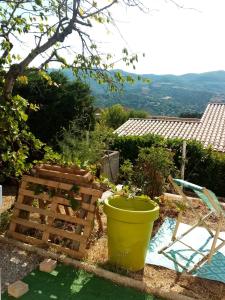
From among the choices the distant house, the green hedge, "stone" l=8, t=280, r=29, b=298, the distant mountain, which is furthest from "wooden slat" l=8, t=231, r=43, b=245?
the distant mountain

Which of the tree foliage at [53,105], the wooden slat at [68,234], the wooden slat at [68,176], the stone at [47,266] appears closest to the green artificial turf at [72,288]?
the stone at [47,266]

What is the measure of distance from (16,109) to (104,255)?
2593 mm

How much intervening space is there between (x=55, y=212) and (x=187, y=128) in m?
22.6

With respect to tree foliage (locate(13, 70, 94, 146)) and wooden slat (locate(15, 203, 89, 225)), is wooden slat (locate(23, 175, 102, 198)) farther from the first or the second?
tree foliage (locate(13, 70, 94, 146))

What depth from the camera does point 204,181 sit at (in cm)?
1241

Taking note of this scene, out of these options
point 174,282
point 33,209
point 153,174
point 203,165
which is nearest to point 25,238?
point 33,209

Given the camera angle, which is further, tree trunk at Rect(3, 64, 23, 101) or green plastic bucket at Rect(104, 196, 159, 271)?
tree trunk at Rect(3, 64, 23, 101)

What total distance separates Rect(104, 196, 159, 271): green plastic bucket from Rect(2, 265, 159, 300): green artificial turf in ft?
1.31

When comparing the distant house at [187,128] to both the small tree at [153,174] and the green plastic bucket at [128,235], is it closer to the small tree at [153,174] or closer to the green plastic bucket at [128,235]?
the small tree at [153,174]

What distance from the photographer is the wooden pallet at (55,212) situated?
471 centimetres

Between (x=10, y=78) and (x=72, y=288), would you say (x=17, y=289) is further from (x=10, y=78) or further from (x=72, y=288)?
(x=10, y=78)

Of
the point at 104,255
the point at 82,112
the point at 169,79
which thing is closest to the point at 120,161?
the point at 82,112

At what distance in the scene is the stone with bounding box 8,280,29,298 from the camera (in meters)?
3.75

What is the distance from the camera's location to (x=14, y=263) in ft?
14.7
